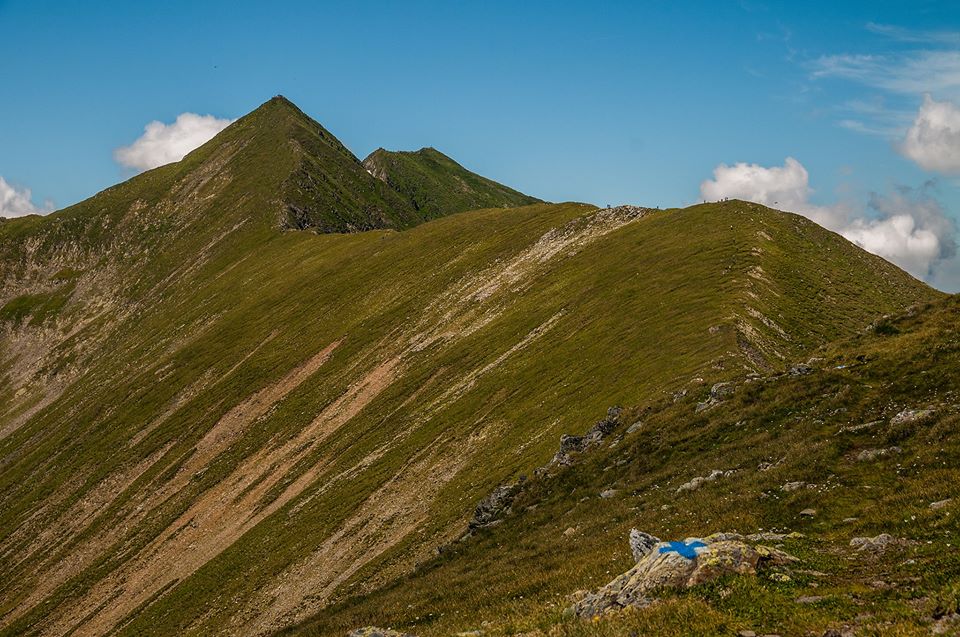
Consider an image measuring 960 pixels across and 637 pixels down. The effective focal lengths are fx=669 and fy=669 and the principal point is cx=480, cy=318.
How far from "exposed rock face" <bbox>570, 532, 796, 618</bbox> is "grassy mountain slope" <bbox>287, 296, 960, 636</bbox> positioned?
0.63 m

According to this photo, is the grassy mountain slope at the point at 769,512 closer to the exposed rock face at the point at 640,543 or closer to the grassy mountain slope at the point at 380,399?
the exposed rock face at the point at 640,543

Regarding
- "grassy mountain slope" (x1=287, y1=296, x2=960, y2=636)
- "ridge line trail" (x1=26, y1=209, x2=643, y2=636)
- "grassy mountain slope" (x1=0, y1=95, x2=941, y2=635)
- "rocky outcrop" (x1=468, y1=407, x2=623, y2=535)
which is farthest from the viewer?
"ridge line trail" (x1=26, y1=209, x2=643, y2=636)

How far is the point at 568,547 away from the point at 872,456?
15.2 metres

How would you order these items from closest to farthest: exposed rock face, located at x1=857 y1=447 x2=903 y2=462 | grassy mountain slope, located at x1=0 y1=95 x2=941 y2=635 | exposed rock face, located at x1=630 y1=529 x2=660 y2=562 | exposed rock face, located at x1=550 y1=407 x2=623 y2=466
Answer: exposed rock face, located at x1=630 y1=529 x2=660 y2=562 → exposed rock face, located at x1=857 y1=447 x2=903 y2=462 → exposed rock face, located at x1=550 y1=407 x2=623 y2=466 → grassy mountain slope, located at x1=0 y1=95 x2=941 y2=635

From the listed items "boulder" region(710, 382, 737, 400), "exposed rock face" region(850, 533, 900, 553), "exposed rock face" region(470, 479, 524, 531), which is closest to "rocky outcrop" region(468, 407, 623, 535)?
"exposed rock face" region(470, 479, 524, 531)

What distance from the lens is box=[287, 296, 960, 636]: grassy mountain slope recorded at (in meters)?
17.7

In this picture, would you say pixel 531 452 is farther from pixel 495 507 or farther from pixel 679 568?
pixel 679 568

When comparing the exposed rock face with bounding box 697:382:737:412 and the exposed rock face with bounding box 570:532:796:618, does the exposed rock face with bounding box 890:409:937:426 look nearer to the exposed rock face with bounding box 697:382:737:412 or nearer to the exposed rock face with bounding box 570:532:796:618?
the exposed rock face with bounding box 697:382:737:412

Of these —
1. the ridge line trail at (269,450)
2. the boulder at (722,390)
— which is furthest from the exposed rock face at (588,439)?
the ridge line trail at (269,450)

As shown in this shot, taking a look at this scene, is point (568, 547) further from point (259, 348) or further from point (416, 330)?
point (259, 348)

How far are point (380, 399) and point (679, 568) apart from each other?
8013 cm

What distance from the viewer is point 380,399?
97.6m

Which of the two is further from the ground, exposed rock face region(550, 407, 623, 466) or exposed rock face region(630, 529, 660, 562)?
exposed rock face region(630, 529, 660, 562)

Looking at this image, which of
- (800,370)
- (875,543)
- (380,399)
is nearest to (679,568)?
(875,543)
